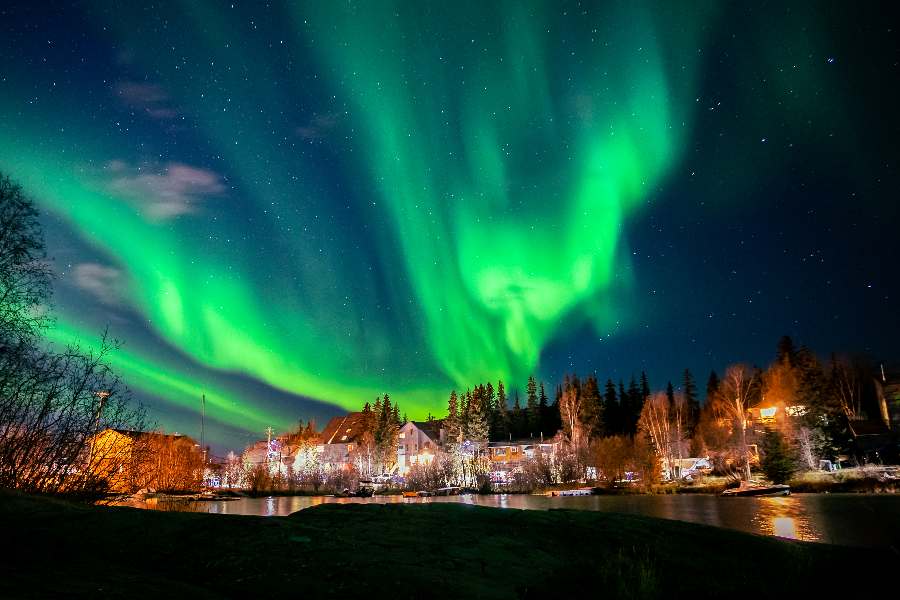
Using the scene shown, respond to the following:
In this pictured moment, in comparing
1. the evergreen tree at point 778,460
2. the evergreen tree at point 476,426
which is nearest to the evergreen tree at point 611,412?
the evergreen tree at point 476,426

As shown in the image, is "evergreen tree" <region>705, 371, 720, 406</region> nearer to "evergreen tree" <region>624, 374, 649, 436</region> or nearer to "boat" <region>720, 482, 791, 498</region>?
"evergreen tree" <region>624, 374, 649, 436</region>

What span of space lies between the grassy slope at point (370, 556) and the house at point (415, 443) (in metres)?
159

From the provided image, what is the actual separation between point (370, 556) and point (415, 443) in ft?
574

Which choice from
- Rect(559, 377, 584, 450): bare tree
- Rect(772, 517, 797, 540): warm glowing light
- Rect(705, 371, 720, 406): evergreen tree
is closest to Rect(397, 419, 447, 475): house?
Rect(559, 377, 584, 450): bare tree

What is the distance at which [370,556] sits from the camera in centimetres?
1236

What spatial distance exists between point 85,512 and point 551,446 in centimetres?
15665

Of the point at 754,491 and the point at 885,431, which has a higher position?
the point at 885,431

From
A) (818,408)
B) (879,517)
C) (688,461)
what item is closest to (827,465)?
(818,408)

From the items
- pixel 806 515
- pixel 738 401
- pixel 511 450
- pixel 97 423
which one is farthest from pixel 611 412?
pixel 97 423

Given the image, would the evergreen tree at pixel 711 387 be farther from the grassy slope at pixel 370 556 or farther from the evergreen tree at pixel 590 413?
the grassy slope at pixel 370 556

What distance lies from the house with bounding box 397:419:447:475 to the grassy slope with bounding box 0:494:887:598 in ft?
522

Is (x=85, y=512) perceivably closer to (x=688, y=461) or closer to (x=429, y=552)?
(x=429, y=552)

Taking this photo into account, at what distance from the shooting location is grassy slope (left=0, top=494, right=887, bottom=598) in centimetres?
1038

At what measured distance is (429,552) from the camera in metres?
13.3
